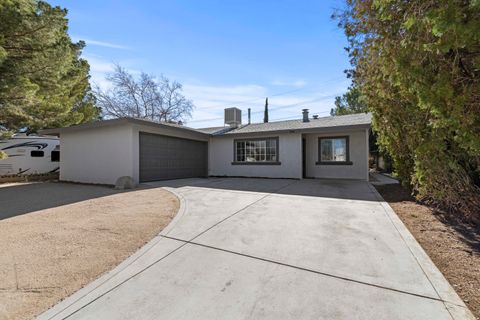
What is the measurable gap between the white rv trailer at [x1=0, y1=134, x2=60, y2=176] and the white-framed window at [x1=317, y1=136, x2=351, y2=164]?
1578 centimetres

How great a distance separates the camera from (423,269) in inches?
113

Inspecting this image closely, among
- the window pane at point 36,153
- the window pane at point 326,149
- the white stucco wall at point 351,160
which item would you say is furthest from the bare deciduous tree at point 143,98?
the window pane at point 326,149

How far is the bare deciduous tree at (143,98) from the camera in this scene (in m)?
25.8

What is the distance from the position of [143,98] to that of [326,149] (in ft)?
71.3

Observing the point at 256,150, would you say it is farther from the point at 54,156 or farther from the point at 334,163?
the point at 54,156

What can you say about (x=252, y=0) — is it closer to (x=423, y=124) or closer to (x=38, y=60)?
(x=423, y=124)

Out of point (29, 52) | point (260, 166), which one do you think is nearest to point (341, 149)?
point (260, 166)

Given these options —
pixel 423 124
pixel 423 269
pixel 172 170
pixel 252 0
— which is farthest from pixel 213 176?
pixel 423 269

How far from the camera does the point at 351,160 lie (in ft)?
40.3

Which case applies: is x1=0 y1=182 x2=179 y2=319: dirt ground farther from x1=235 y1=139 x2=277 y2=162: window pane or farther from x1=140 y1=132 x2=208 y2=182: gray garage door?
x1=235 y1=139 x2=277 y2=162: window pane

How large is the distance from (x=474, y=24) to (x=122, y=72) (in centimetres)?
2893

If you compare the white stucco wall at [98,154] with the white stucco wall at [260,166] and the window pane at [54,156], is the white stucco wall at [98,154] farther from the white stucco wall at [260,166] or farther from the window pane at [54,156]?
the white stucco wall at [260,166]

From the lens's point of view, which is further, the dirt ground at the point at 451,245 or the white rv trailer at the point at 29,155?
the white rv trailer at the point at 29,155

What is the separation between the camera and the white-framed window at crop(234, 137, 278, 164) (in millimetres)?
13375
